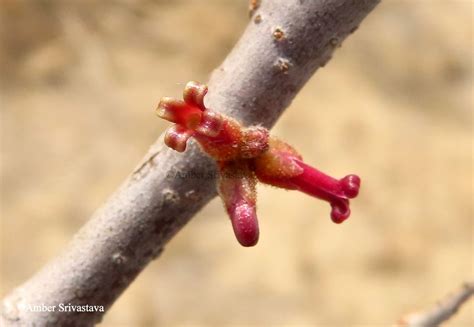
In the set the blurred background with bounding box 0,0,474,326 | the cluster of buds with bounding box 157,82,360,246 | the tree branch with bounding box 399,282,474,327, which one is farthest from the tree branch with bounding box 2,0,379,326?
the blurred background with bounding box 0,0,474,326

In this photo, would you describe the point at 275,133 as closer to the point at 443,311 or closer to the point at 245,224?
the point at 443,311

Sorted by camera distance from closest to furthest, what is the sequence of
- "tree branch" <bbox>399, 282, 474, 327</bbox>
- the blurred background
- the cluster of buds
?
the cluster of buds, "tree branch" <bbox>399, 282, 474, 327</bbox>, the blurred background

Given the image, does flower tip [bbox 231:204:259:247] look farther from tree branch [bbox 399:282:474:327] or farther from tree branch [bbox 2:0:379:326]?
tree branch [bbox 399:282:474:327]

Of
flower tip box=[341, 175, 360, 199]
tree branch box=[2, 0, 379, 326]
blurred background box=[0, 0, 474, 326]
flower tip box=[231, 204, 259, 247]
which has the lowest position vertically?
flower tip box=[231, 204, 259, 247]

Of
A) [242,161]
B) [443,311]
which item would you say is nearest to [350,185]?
[242,161]

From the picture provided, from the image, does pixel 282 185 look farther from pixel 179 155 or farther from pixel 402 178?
pixel 402 178
